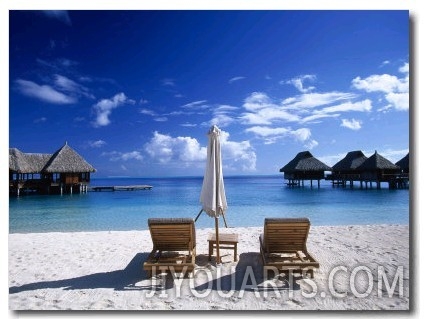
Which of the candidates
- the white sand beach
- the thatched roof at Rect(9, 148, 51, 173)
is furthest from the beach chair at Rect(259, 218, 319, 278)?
the thatched roof at Rect(9, 148, 51, 173)

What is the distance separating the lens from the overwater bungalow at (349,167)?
3241cm

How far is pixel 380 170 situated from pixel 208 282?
30.6 m

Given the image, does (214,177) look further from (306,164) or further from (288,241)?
(306,164)

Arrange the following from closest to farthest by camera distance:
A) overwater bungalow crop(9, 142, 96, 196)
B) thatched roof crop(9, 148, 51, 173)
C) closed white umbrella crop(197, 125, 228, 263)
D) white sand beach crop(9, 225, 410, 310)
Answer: white sand beach crop(9, 225, 410, 310) → closed white umbrella crop(197, 125, 228, 263) → thatched roof crop(9, 148, 51, 173) → overwater bungalow crop(9, 142, 96, 196)

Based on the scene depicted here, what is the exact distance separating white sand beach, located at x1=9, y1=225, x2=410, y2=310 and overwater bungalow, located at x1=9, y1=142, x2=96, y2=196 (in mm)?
22888

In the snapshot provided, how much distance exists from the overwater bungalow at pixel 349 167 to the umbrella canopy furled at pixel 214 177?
31.3 metres

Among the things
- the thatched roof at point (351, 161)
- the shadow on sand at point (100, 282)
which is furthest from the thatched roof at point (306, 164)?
the shadow on sand at point (100, 282)

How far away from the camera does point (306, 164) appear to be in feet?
106

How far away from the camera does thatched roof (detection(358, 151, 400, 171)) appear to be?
29.0 metres

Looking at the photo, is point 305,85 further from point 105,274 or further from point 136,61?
point 105,274

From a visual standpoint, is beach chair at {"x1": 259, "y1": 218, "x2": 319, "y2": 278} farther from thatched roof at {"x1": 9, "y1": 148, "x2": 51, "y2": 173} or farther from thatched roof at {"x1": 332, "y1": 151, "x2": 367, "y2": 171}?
thatched roof at {"x1": 332, "y1": 151, "x2": 367, "y2": 171}

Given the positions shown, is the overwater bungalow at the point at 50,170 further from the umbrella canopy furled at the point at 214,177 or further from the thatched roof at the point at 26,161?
the umbrella canopy furled at the point at 214,177
